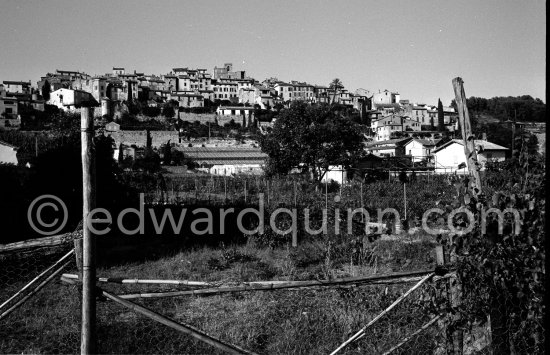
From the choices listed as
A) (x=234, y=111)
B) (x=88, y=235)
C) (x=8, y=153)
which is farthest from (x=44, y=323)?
(x=234, y=111)

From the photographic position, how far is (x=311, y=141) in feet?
96.2

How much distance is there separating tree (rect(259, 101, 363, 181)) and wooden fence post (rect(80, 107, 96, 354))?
86.8 ft

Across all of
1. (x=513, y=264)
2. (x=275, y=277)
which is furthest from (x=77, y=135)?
(x=513, y=264)

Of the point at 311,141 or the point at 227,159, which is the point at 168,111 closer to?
the point at 227,159

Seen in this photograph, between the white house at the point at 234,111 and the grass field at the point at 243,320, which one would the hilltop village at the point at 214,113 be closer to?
the white house at the point at 234,111

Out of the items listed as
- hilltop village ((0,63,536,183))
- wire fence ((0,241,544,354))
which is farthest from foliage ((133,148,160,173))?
wire fence ((0,241,544,354))

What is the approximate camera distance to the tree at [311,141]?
29125 mm

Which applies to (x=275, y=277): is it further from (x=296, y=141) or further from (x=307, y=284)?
(x=296, y=141)

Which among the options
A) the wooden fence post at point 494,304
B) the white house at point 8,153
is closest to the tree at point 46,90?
the white house at point 8,153

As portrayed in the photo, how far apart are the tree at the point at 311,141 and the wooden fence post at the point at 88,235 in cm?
2647

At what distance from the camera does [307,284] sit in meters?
3.03

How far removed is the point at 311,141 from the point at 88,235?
27.1m

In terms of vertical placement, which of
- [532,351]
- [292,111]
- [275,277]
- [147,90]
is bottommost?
[275,277]

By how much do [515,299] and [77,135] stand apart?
12.2 m
